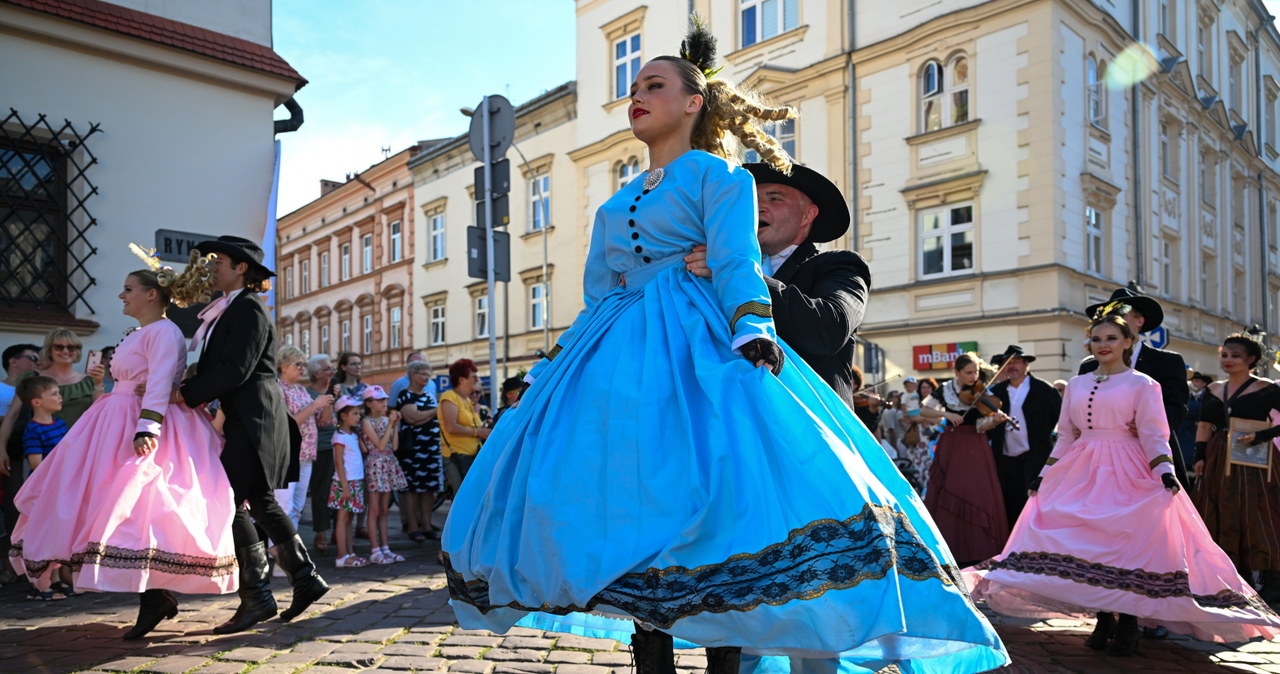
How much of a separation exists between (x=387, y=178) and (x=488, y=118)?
32.2 metres

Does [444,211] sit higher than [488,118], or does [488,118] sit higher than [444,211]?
[444,211]

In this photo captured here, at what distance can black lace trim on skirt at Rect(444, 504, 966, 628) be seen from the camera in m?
2.20

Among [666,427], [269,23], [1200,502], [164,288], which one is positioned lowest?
[1200,502]

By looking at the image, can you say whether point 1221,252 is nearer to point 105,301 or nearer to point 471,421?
point 471,421

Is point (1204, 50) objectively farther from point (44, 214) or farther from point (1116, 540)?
point (44, 214)

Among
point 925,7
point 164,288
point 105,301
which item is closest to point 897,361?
point 925,7

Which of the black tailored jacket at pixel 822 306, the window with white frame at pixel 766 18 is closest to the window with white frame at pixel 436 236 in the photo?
the window with white frame at pixel 766 18

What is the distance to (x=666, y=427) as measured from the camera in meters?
2.46

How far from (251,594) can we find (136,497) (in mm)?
732

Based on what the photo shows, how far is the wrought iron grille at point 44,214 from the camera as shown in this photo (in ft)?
31.2

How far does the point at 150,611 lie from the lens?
472 cm

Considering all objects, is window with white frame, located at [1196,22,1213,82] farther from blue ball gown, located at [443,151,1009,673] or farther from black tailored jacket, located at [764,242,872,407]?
blue ball gown, located at [443,151,1009,673]

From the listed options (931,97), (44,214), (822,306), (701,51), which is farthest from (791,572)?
(931,97)

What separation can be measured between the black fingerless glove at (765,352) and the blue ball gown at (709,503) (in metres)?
0.02
